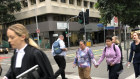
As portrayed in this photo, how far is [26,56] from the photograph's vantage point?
6.68 ft

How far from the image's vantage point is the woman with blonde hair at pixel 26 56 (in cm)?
199

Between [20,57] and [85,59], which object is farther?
[85,59]

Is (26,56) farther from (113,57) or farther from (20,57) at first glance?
(113,57)

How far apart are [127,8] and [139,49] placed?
624cm

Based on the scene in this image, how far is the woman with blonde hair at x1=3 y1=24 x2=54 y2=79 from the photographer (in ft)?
6.51

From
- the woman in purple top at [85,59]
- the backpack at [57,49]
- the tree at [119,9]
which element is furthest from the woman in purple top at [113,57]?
the tree at [119,9]

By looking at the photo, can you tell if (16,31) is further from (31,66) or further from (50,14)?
(50,14)

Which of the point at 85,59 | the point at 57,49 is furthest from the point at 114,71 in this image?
the point at 57,49

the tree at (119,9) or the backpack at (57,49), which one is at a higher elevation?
the tree at (119,9)

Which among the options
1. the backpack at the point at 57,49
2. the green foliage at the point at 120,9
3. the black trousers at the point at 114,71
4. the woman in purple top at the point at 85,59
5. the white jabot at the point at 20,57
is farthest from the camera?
the green foliage at the point at 120,9

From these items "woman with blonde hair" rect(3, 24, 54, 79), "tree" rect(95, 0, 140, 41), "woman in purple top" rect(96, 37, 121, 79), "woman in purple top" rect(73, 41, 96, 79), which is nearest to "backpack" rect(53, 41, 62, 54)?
"woman in purple top" rect(73, 41, 96, 79)

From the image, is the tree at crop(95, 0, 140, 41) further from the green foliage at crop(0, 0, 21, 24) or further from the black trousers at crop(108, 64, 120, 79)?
the green foliage at crop(0, 0, 21, 24)

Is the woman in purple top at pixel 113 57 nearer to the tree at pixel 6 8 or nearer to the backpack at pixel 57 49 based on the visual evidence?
the backpack at pixel 57 49

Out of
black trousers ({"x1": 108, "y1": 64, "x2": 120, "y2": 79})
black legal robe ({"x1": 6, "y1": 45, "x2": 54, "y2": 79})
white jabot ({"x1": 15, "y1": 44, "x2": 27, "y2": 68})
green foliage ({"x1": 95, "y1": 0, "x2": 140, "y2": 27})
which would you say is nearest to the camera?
black legal robe ({"x1": 6, "y1": 45, "x2": 54, "y2": 79})
